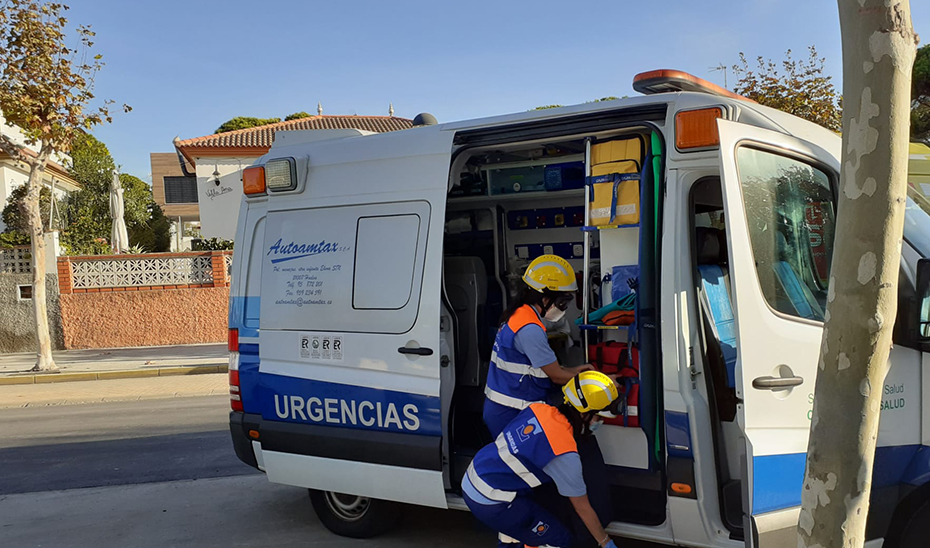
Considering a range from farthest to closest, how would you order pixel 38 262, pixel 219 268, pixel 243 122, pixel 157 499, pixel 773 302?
pixel 243 122
pixel 219 268
pixel 38 262
pixel 157 499
pixel 773 302

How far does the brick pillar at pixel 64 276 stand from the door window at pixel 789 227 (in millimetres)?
16076

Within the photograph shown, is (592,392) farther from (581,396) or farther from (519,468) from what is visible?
(519,468)

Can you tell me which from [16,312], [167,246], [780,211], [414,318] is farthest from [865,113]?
[167,246]

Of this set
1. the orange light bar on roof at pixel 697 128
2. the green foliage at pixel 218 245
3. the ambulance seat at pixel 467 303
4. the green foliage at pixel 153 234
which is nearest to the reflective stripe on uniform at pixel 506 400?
the ambulance seat at pixel 467 303

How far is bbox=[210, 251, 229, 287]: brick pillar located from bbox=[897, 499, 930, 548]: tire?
15255mm

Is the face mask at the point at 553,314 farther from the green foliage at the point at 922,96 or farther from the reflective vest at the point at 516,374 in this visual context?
the green foliage at the point at 922,96

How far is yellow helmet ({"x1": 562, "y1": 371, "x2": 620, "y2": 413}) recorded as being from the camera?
132 inches

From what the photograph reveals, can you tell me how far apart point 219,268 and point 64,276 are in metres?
3.18

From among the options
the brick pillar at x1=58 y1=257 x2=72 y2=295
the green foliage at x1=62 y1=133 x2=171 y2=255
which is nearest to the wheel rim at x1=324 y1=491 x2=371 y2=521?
the brick pillar at x1=58 y1=257 x2=72 y2=295

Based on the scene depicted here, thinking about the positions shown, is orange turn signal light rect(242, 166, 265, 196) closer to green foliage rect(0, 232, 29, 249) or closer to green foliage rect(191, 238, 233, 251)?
green foliage rect(191, 238, 233, 251)

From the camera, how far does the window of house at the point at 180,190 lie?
4769cm

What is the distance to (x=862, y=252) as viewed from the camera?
6.07ft

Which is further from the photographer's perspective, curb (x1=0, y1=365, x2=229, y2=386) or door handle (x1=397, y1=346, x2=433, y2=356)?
curb (x1=0, y1=365, x2=229, y2=386)

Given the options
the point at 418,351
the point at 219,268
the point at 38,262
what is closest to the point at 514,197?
the point at 418,351
